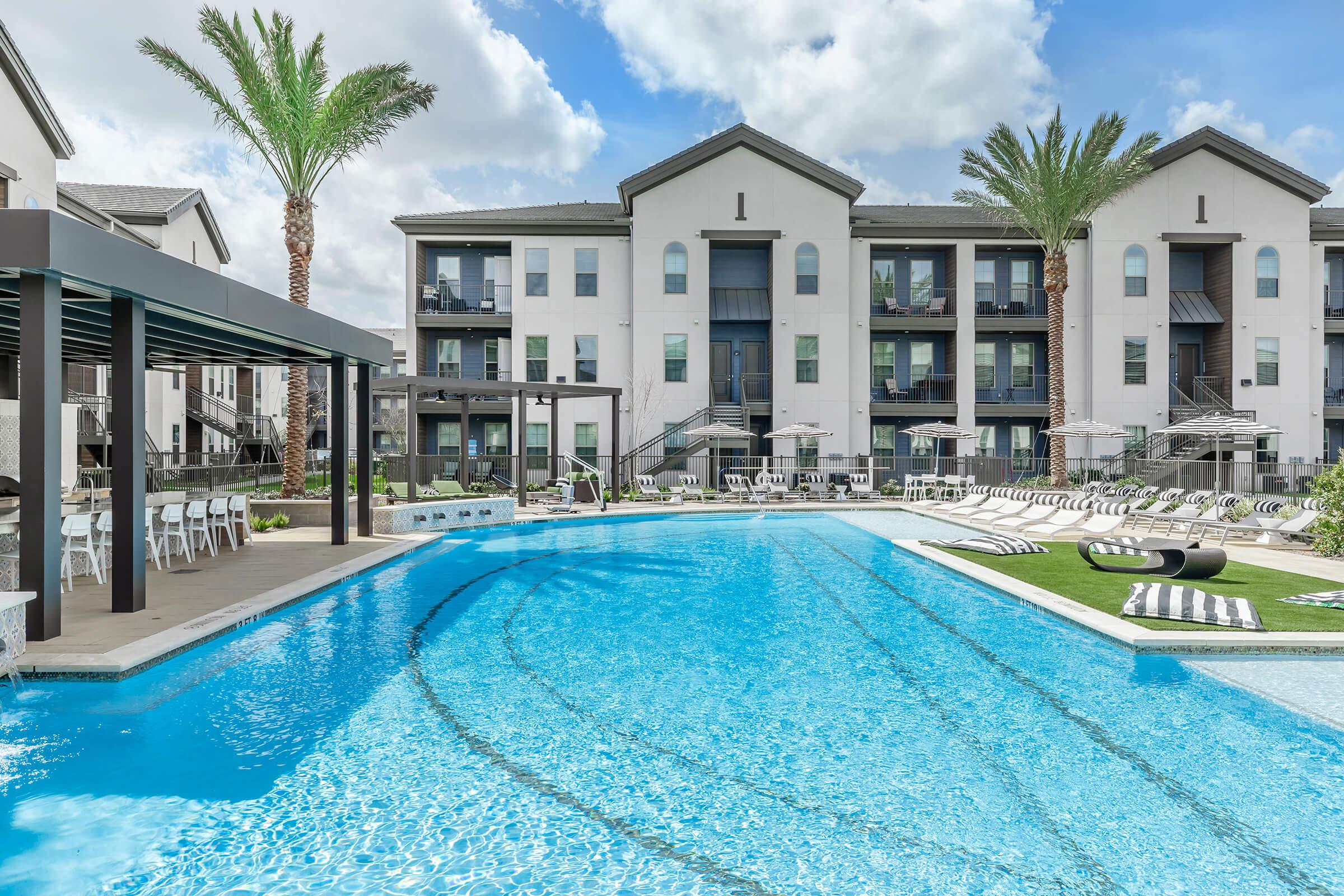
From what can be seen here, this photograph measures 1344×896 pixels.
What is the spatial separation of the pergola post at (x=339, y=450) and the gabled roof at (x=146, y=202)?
19.4m

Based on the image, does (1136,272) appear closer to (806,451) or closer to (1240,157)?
(1240,157)

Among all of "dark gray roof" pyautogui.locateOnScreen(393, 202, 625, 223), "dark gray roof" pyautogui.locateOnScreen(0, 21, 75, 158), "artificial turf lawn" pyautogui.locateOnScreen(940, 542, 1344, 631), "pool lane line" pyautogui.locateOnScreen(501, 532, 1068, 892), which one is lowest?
"pool lane line" pyautogui.locateOnScreen(501, 532, 1068, 892)

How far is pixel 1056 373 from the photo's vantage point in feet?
79.5

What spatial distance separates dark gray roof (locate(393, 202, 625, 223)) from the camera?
2884cm

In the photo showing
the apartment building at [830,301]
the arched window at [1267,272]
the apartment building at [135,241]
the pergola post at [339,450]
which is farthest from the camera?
the arched window at [1267,272]

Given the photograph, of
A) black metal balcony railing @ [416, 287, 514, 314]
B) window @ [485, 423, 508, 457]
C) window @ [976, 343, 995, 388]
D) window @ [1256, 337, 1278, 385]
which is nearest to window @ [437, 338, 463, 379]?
black metal balcony railing @ [416, 287, 514, 314]

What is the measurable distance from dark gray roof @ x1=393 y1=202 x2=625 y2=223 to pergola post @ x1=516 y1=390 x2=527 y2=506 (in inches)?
423

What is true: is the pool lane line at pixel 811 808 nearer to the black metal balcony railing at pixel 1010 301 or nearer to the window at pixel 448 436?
the window at pixel 448 436

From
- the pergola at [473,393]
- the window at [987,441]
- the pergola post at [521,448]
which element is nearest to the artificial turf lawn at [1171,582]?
the pergola post at [521,448]

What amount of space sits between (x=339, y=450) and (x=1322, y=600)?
14.0 metres

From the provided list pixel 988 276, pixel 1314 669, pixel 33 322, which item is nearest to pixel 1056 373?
pixel 988 276

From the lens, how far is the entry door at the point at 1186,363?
3044 centimetres

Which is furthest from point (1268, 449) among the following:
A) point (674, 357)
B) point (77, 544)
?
point (77, 544)

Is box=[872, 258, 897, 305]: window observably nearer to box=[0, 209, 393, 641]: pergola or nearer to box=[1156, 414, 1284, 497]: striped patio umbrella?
box=[1156, 414, 1284, 497]: striped patio umbrella
